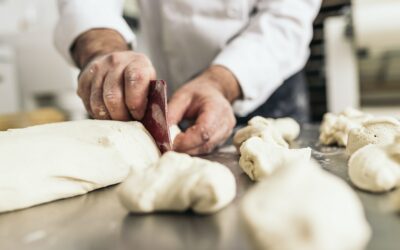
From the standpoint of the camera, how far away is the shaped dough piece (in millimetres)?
668

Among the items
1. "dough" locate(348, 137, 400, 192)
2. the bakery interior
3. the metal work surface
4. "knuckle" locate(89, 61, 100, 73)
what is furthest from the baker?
"dough" locate(348, 137, 400, 192)

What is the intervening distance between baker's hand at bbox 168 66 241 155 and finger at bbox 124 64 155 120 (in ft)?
0.39

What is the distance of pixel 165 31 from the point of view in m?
1.50

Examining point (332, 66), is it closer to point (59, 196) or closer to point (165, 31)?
point (165, 31)

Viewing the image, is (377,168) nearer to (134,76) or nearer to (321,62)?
(134,76)

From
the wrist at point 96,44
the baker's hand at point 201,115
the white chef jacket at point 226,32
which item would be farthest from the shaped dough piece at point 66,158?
the white chef jacket at point 226,32

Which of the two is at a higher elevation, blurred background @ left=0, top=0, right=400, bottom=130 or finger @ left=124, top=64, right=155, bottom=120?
finger @ left=124, top=64, right=155, bottom=120

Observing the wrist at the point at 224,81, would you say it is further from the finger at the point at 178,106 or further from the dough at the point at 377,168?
the dough at the point at 377,168

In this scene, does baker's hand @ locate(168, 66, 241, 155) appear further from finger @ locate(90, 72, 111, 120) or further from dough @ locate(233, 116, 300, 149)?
finger @ locate(90, 72, 111, 120)

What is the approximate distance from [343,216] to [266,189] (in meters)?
0.07

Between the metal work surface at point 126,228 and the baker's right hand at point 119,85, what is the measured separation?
226 mm

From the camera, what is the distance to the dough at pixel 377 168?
23.4 inches

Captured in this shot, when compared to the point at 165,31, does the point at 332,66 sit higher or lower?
lower

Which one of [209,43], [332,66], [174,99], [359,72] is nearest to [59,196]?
[174,99]
